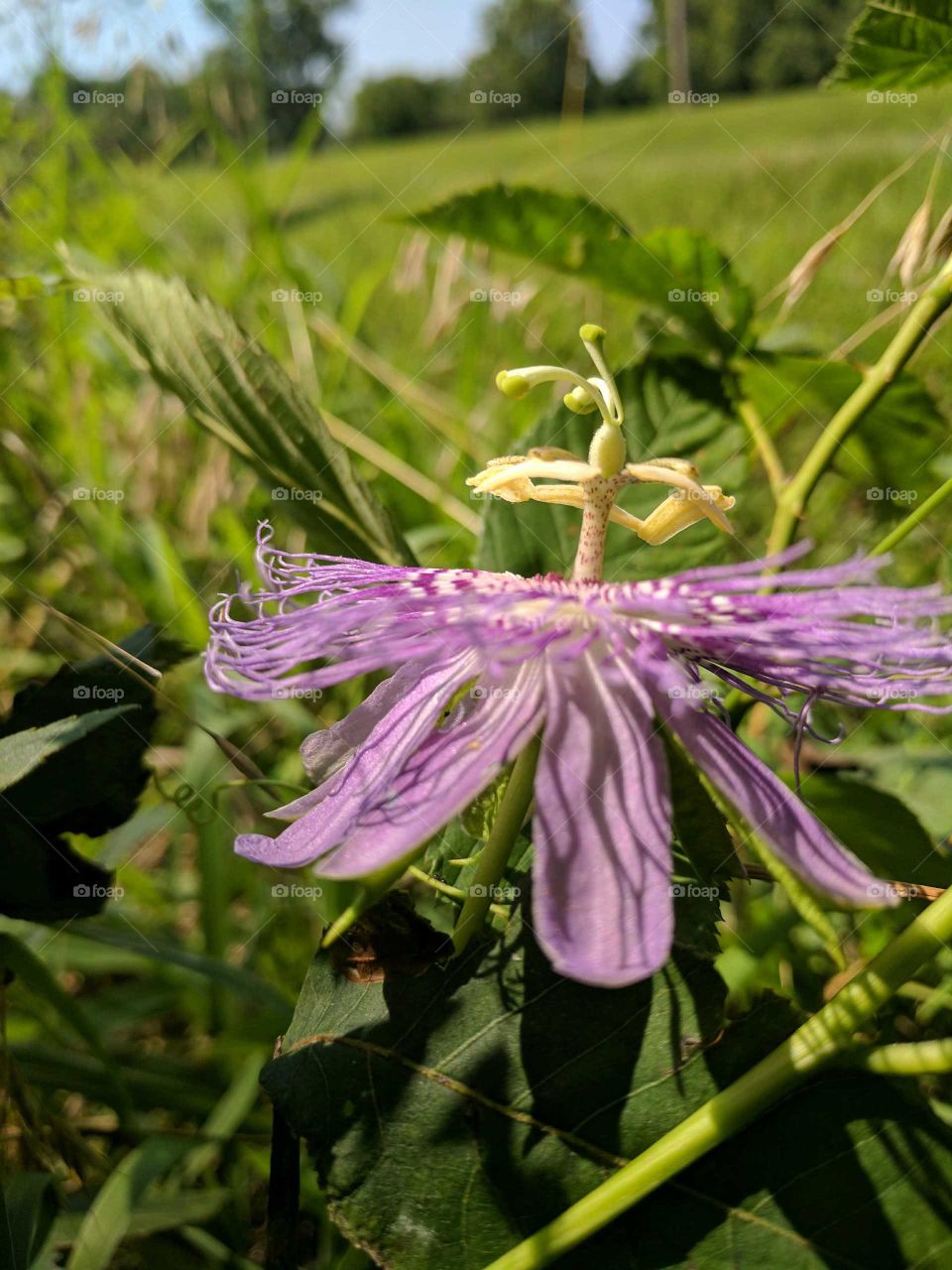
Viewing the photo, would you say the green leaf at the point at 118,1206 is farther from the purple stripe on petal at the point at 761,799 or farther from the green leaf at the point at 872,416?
the green leaf at the point at 872,416

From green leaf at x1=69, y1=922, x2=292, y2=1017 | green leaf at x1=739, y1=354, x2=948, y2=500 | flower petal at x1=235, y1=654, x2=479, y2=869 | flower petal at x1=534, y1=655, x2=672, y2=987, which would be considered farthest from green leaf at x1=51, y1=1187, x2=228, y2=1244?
green leaf at x1=739, y1=354, x2=948, y2=500

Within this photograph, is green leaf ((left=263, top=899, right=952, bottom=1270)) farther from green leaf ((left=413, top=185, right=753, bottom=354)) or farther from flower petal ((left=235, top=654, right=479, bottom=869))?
green leaf ((left=413, top=185, right=753, bottom=354))

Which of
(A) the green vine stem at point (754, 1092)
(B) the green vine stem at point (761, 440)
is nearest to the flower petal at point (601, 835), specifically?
(A) the green vine stem at point (754, 1092)

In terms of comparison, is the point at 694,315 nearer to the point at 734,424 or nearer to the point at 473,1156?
the point at 734,424

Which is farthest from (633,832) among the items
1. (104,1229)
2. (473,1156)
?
(104,1229)

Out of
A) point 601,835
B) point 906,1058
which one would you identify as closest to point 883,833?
point 906,1058
